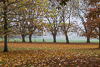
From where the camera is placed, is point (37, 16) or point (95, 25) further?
point (95, 25)

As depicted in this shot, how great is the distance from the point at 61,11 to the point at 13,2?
83.5 feet

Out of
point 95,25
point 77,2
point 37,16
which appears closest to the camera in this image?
point 37,16

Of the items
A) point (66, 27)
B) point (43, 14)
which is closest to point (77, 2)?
point (66, 27)

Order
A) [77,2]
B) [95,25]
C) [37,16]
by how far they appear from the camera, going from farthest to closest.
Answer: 1. [77,2]
2. [95,25]
3. [37,16]

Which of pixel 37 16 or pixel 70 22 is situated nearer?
pixel 37 16

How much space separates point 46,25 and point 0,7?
4851 millimetres

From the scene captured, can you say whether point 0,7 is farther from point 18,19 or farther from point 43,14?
point 43,14

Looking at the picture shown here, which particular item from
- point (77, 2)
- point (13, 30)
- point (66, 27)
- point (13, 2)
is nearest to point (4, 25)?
point (13, 30)

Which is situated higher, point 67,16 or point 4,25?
point 67,16

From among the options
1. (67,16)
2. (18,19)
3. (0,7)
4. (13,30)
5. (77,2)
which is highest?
(77,2)

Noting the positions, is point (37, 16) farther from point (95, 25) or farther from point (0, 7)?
point (95, 25)

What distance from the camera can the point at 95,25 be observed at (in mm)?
15703

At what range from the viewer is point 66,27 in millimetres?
34344

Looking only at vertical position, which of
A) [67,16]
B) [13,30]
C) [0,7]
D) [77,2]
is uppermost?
[77,2]
